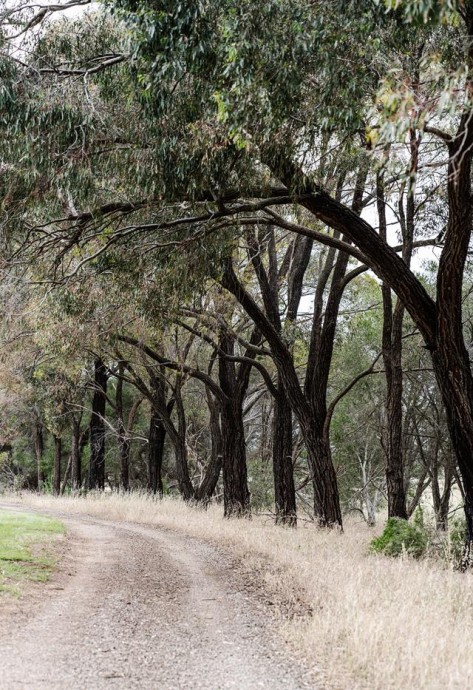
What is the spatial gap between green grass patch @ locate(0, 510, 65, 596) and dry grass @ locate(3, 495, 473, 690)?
3016 millimetres

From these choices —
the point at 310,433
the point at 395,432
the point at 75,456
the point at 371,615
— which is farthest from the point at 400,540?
the point at 75,456

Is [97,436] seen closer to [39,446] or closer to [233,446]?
[39,446]

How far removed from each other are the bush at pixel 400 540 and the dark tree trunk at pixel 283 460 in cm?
487

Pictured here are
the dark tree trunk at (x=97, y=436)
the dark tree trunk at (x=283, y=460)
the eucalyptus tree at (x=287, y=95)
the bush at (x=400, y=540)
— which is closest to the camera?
the eucalyptus tree at (x=287, y=95)

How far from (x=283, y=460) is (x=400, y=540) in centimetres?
558

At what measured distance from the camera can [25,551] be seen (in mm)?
10922

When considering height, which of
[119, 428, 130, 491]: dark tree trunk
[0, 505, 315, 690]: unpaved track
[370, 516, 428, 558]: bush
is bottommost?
[0, 505, 315, 690]: unpaved track

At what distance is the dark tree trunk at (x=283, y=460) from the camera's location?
646 inches

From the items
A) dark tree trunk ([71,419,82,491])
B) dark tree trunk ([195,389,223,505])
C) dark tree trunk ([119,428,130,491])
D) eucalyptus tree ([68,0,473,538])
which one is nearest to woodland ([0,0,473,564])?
eucalyptus tree ([68,0,473,538])

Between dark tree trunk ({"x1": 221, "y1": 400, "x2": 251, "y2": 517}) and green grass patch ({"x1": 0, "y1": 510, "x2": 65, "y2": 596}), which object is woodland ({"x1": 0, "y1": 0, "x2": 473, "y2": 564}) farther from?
green grass patch ({"x1": 0, "y1": 510, "x2": 65, "y2": 596})

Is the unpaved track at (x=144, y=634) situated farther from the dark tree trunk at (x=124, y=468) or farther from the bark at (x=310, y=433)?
the dark tree trunk at (x=124, y=468)

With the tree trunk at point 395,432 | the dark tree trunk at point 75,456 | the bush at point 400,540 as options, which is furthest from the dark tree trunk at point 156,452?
the bush at point 400,540

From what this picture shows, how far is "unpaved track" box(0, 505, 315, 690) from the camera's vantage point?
5.25 meters

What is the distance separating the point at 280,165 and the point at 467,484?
4.76m
